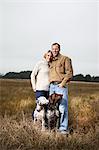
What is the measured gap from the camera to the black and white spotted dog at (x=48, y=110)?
14.3ft

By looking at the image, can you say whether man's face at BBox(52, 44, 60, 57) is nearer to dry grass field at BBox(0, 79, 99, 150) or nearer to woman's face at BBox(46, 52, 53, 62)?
woman's face at BBox(46, 52, 53, 62)

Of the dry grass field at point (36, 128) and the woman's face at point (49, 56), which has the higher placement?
the woman's face at point (49, 56)

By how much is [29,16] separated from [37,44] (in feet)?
1.28

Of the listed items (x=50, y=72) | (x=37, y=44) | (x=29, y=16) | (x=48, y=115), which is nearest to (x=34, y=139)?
(x=48, y=115)

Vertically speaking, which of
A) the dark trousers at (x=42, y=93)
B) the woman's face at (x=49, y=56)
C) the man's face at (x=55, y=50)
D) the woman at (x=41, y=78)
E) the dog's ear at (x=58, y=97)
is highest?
the man's face at (x=55, y=50)

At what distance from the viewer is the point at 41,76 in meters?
4.40

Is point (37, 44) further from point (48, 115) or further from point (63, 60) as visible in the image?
point (48, 115)

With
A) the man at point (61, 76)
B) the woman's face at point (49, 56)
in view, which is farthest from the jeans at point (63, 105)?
the woman's face at point (49, 56)

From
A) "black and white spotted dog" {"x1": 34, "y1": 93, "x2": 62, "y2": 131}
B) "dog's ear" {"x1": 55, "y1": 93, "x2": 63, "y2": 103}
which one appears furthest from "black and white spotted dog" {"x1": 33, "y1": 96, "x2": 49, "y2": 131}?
"dog's ear" {"x1": 55, "y1": 93, "x2": 63, "y2": 103}

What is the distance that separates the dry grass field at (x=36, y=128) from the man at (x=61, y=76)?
0.08m

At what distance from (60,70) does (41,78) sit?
0.87ft

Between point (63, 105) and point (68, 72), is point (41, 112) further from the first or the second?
point (68, 72)

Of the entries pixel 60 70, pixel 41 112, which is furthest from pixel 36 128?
pixel 60 70

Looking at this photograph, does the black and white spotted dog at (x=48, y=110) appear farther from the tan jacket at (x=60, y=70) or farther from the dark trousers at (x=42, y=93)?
the tan jacket at (x=60, y=70)
